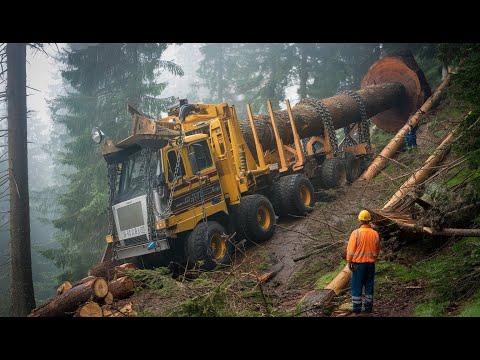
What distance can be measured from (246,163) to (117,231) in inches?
146

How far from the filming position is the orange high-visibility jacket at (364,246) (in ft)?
18.6

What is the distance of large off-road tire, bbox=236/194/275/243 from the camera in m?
10.3

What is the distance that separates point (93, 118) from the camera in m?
17.9

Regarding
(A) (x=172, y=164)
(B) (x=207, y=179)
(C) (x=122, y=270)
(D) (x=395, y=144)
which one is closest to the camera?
(C) (x=122, y=270)

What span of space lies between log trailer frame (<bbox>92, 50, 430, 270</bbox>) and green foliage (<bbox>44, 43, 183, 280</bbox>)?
676 cm

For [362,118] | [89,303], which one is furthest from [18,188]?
[362,118]

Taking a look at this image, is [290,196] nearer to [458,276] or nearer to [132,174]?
[132,174]

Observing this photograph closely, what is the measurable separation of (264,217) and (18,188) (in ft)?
19.9

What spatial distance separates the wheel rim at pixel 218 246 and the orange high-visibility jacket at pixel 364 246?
4241 millimetres

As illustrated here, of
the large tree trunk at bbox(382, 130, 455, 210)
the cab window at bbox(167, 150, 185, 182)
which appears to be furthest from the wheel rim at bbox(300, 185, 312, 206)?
the cab window at bbox(167, 150, 185, 182)
